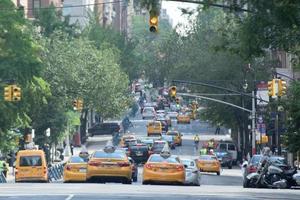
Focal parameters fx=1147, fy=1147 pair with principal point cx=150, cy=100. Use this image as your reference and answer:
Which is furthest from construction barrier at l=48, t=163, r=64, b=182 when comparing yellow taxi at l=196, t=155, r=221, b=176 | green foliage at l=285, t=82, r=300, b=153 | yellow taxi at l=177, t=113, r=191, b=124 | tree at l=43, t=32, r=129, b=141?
yellow taxi at l=177, t=113, r=191, b=124

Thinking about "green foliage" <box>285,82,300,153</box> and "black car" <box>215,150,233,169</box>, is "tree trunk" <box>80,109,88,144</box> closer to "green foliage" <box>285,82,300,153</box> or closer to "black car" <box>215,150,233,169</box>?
"black car" <box>215,150,233,169</box>

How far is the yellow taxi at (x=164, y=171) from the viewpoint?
39062 mm

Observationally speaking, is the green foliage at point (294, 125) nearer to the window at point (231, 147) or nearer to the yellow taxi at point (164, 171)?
the yellow taxi at point (164, 171)

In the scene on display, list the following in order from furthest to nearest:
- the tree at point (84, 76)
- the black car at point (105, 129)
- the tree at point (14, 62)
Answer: the black car at point (105, 129) < the tree at point (84, 76) < the tree at point (14, 62)

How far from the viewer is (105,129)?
383 feet

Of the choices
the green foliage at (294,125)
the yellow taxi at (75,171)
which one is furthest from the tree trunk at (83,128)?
the yellow taxi at (75,171)

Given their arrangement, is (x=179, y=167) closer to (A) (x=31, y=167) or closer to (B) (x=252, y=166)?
(B) (x=252, y=166)

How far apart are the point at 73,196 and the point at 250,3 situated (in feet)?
22.0

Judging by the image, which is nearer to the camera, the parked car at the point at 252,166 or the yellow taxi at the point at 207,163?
the parked car at the point at 252,166

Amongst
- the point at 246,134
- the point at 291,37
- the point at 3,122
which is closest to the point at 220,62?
the point at 246,134

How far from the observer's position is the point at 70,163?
151 feet

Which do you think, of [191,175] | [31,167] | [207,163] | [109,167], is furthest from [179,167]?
[207,163]

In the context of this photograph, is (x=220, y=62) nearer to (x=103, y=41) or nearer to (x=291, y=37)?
(x=103, y=41)

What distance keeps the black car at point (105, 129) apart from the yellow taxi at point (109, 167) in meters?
75.3
